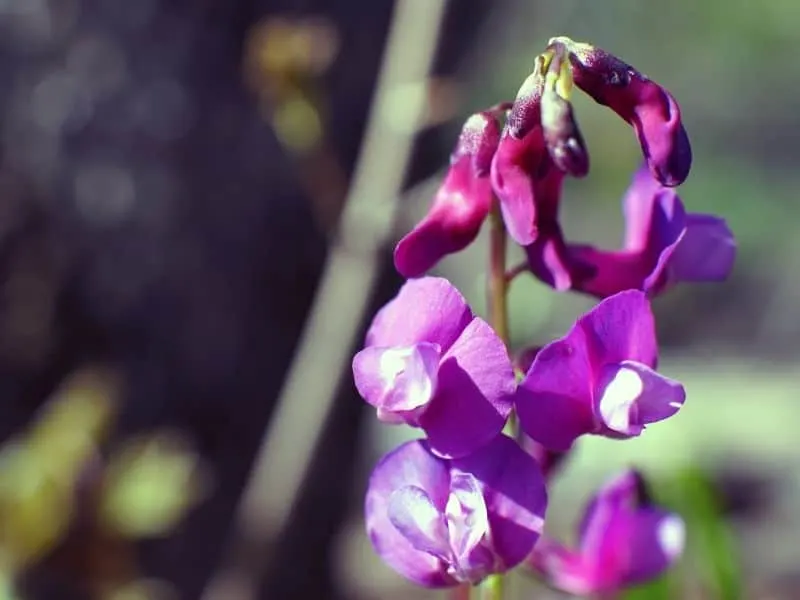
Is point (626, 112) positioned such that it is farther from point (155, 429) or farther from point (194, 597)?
point (194, 597)

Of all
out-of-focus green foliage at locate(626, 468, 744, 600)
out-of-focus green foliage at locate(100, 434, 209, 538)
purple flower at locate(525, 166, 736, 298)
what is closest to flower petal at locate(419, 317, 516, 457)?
purple flower at locate(525, 166, 736, 298)

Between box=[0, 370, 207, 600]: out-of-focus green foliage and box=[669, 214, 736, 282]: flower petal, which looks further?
box=[0, 370, 207, 600]: out-of-focus green foliage

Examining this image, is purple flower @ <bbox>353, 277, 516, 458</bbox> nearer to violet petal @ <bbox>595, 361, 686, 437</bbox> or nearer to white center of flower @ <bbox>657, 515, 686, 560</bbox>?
violet petal @ <bbox>595, 361, 686, 437</bbox>

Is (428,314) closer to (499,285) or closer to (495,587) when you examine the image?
(499,285)

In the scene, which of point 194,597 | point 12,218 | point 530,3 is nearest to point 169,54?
point 12,218

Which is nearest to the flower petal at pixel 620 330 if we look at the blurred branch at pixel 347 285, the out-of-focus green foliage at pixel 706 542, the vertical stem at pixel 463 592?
the vertical stem at pixel 463 592

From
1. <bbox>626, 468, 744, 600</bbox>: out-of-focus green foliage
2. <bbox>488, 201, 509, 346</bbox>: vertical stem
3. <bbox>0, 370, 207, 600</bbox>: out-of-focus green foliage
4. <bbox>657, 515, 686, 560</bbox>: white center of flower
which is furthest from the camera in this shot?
<bbox>0, 370, 207, 600</bbox>: out-of-focus green foliage

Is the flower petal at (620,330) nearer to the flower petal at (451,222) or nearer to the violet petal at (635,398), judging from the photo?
the violet petal at (635,398)

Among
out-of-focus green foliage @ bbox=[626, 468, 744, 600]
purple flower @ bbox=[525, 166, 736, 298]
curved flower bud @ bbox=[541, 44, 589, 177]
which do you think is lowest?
out-of-focus green foliage @ bbox=[626, 468, 744, 600]
